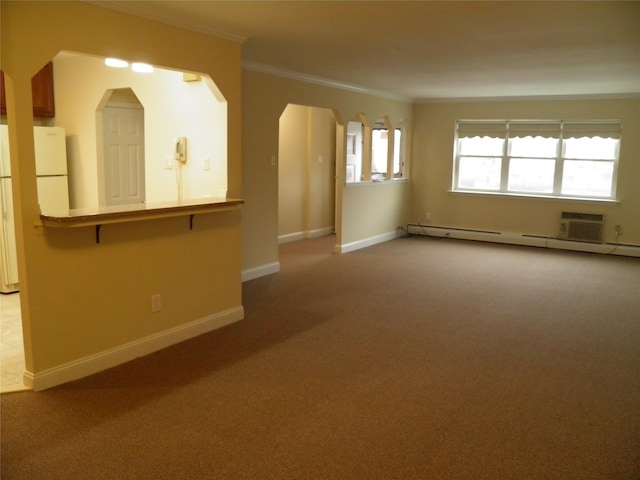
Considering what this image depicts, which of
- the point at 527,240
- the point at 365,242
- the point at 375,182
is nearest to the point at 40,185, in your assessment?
the point at 365,242

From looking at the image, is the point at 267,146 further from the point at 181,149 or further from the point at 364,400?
the point at 364,400

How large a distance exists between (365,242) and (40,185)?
4590 mm

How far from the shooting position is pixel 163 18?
142 inches

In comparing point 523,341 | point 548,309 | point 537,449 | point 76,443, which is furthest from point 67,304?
point 548,309

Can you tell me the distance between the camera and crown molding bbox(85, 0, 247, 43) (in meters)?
3.27

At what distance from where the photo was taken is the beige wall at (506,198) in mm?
7660

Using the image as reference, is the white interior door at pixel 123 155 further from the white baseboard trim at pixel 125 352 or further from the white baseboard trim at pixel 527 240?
the white baseboard trim at pixel 527 240

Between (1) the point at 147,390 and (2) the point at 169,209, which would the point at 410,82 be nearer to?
(2) the point at 169,209

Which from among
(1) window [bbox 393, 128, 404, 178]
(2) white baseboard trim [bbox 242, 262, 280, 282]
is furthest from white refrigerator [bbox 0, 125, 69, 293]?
(1) window [bbox 393, 128, 404, 178]

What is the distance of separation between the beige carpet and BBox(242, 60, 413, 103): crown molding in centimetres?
240

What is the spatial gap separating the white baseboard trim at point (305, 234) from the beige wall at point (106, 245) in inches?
151

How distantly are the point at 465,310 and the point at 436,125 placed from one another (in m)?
4.87

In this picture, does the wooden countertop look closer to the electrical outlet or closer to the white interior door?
the electrical outlet

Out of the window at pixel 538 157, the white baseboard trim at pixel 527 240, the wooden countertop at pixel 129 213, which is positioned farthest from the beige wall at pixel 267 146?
the window at pixel 538 157
